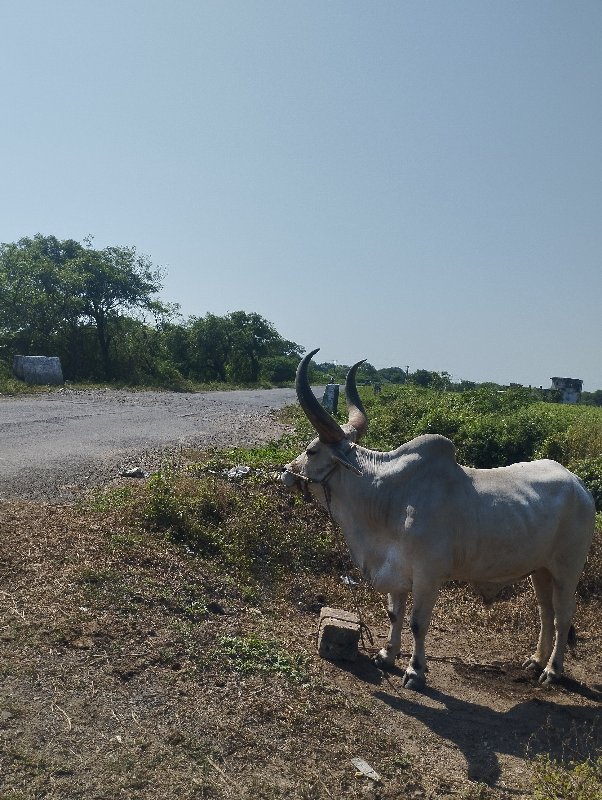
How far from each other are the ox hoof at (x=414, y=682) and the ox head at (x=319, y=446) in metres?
1.58

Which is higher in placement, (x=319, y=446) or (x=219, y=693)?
(x=319, y=446)

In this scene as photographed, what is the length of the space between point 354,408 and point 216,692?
2.87 m

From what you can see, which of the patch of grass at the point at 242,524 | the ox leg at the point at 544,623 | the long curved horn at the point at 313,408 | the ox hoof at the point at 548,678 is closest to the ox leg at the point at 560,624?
the ox hoof at the point at 548,678

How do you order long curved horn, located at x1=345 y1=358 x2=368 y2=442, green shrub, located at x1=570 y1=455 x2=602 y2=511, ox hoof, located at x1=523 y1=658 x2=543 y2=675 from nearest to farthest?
ox hoof, located at x1=523 y1=658 x2=543 y2=675 → long curved horn, located at x1=345 y1=358 x2=368 y2=442 → green shrub, located at x1=570 y1=455 x2=602 y2=511

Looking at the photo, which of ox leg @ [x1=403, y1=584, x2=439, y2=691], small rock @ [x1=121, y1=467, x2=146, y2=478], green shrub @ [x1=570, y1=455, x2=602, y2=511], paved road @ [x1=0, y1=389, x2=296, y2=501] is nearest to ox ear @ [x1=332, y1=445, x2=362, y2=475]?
ox leg @ [x1=403, y1=584, x2=439, y2=691]

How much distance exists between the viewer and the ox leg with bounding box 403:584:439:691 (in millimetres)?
5336

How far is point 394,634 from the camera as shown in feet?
18.6

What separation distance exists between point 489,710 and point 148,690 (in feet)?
8.43

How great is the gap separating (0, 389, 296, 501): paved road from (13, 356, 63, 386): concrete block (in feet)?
7.31

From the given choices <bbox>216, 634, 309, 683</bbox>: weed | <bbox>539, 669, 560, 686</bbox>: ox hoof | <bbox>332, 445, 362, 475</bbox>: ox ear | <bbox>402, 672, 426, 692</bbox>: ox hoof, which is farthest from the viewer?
<bbox>539, 669, 560, 686</bbox>: ox hoof

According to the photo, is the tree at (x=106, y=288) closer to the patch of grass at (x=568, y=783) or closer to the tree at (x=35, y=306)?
the tree at (x=35, y=306)

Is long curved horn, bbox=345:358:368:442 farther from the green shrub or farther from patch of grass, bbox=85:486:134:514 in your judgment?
the green shrub

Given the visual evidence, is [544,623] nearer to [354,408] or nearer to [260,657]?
[354,408]

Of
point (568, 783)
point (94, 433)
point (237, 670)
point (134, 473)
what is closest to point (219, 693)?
point (237, 670)
